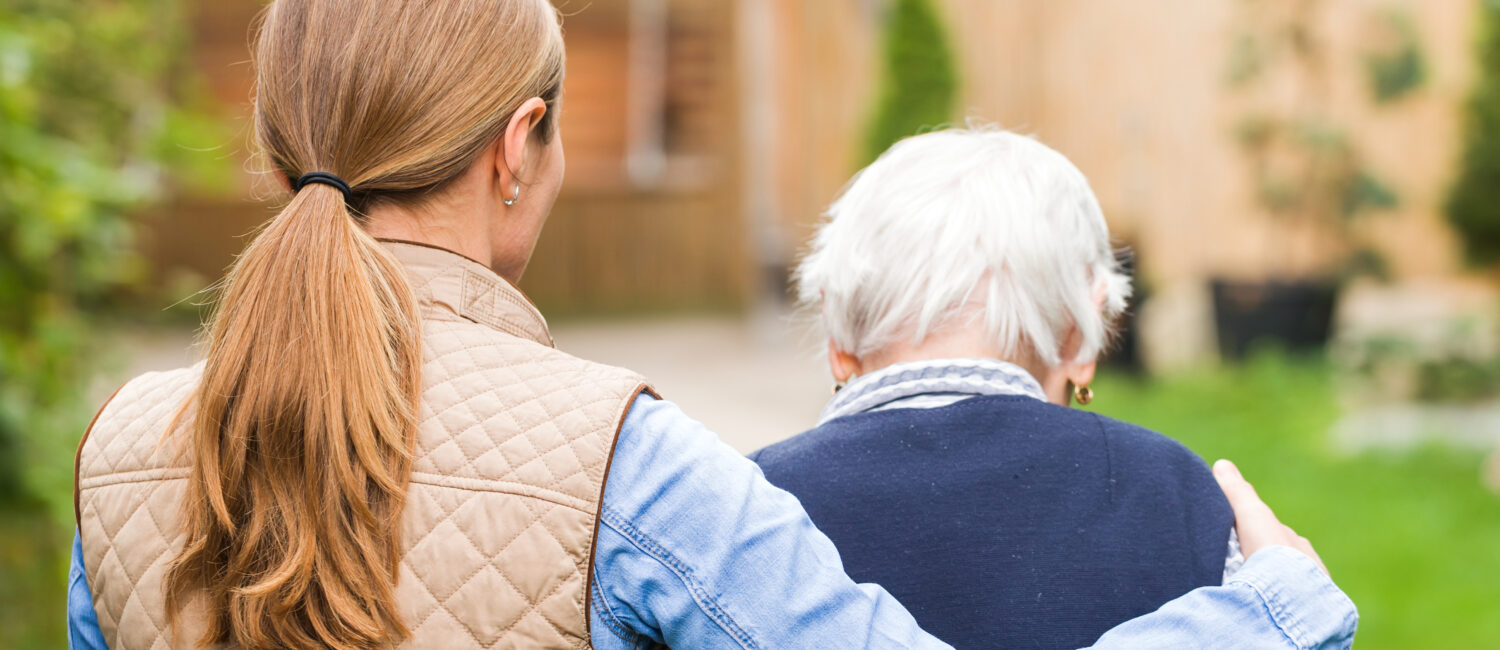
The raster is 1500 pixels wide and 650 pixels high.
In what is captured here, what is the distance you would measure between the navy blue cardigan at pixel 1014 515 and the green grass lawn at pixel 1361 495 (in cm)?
287

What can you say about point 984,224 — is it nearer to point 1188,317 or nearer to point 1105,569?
point 1105,569

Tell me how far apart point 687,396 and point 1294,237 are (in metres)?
4.61

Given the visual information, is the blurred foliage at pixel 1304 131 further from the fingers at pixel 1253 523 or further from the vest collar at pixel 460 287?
the vest collar at pixel 460 287

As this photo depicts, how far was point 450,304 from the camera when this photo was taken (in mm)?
1264

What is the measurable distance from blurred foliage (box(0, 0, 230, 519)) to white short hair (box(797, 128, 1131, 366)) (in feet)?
5.47

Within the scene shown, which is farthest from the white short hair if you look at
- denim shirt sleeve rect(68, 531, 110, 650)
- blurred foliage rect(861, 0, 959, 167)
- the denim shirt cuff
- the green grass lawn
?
blurred foliage rect(861, 0, 959, 167)

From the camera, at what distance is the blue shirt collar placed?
1507 mm

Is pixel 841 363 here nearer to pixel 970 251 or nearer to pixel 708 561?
pixel 970 251

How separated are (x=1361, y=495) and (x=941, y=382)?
14.7 ft

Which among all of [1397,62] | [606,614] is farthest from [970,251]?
[1397,62]

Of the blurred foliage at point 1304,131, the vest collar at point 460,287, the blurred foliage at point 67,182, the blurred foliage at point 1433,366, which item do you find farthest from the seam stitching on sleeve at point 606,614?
the blurred foliage at point 1304,131

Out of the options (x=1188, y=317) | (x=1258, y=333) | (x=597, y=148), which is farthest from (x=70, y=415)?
(x=597, y=148)

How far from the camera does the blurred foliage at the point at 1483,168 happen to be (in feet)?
29.1

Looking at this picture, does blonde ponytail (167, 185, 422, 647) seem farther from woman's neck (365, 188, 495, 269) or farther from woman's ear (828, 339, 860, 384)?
woman's ear (828, 339, 860, 384)
